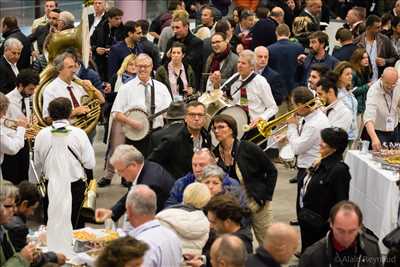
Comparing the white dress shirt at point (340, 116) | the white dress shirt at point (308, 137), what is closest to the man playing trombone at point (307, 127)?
the white dress shirt at point (308, 137)

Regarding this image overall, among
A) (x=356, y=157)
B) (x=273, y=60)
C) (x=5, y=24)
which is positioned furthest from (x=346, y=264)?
(x=5, y=24)

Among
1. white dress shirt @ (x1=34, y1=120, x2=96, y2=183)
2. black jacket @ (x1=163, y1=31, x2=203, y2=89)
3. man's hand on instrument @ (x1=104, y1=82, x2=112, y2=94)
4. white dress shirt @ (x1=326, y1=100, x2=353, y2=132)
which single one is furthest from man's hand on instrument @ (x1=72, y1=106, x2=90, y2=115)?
white dress shirt @ (x1=326, y1=100, x2=353, y2=132)

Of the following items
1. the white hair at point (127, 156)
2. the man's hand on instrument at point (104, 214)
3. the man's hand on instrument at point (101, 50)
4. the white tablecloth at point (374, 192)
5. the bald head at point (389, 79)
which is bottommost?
the white tablecloth at point (374, 192)

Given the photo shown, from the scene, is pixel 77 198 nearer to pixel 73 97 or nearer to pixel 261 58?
pixel 73 97

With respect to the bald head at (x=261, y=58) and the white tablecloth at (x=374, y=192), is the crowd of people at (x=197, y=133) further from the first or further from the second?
the white tablecloth at (x=374, y=192)

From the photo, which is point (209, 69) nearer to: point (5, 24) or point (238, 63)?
point (238, 63)

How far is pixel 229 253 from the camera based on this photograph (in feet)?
22.5

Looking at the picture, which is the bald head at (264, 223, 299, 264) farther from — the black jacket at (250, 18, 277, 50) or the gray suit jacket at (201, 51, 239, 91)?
the black jacket at (250, 18, 277, 50)

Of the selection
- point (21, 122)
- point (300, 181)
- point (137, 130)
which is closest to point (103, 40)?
point (137, 130)

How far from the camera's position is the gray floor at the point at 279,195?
12117mm

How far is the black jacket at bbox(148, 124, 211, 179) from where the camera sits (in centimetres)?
1002

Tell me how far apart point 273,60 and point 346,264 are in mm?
7085

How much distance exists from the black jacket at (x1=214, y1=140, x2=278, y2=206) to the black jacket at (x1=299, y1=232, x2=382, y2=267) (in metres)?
1.99

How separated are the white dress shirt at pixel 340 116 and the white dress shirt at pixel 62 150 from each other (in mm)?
2450
